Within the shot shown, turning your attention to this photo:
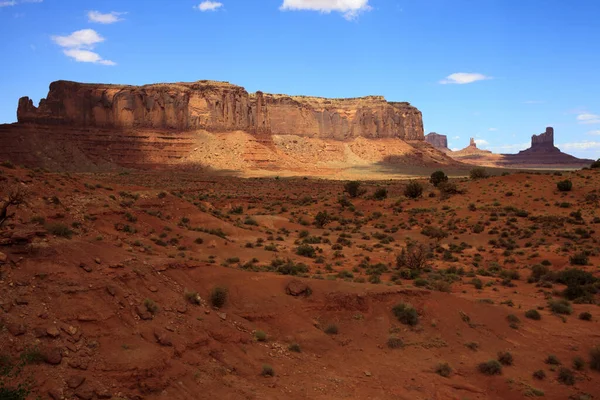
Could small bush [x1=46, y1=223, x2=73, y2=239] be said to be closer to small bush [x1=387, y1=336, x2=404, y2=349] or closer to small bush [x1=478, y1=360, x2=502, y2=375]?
small bush [x1=387, y1=336, x2=404, y2=349]

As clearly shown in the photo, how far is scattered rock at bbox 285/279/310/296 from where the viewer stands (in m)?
13.7

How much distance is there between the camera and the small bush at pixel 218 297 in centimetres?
1212

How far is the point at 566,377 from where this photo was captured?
1152cm

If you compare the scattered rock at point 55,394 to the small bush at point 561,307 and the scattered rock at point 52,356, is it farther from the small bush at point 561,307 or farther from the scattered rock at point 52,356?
the small bush at point 561,307

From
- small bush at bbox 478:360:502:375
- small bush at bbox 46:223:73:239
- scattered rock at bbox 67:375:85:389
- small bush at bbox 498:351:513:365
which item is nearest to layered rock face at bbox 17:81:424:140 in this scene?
small bush at bbox 46:223:73:239

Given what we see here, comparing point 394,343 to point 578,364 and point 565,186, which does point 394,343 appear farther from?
point 565,186

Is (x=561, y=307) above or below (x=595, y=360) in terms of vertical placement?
above

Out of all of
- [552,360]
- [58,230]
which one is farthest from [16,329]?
[552,360]

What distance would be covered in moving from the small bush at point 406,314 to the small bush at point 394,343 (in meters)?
0.97

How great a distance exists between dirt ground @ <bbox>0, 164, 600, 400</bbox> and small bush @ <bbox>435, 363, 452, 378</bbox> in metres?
0.03

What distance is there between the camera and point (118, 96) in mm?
104250

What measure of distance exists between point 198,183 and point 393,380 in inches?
2401

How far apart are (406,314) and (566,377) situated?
4.02m

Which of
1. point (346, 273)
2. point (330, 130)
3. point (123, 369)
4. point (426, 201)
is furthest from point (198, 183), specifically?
point (330, 130)
